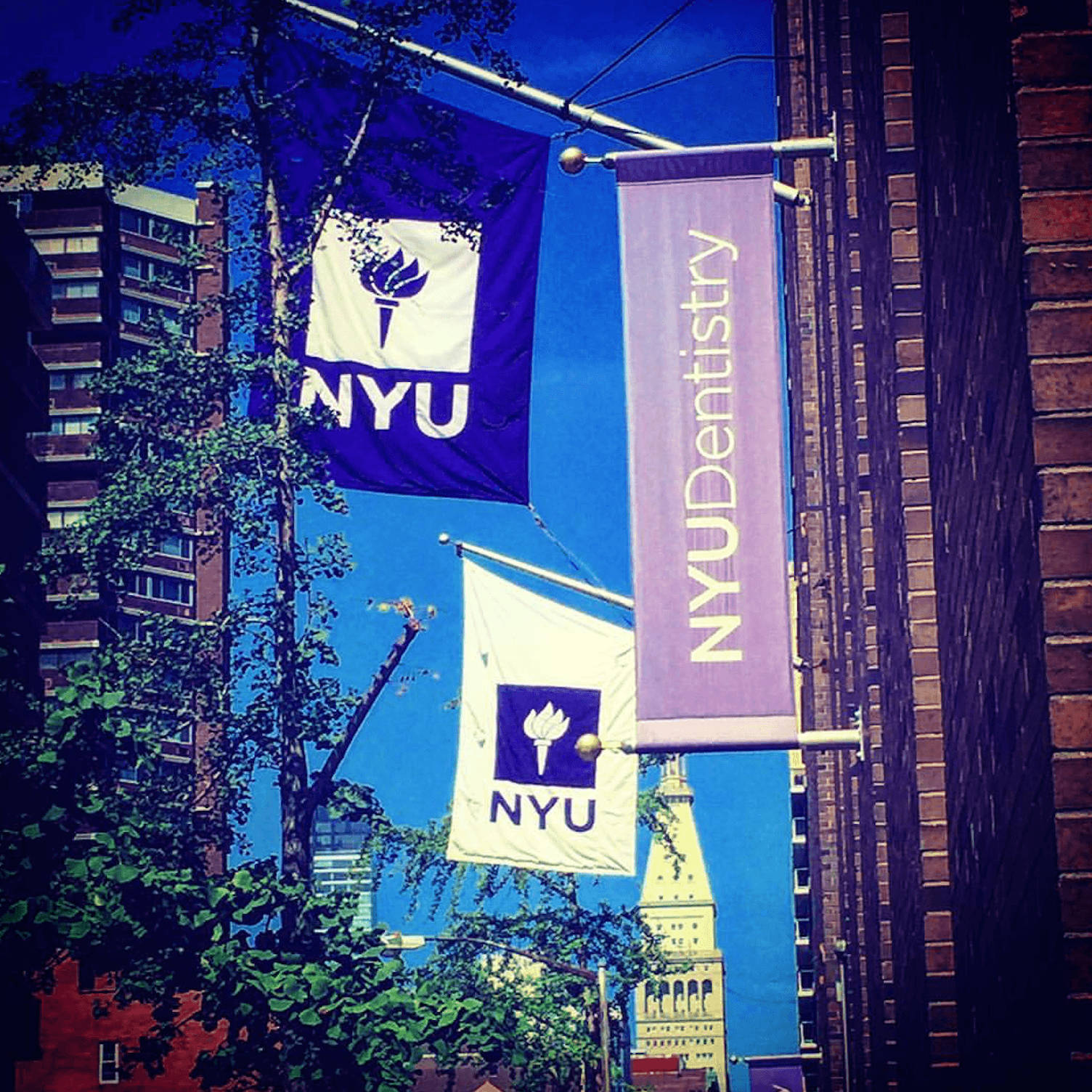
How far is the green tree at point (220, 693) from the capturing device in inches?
698

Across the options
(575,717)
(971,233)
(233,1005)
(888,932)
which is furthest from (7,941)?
(971,233)

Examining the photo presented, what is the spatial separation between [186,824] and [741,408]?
40.2 feet

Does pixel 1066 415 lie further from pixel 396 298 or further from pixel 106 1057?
pixel 106 1057

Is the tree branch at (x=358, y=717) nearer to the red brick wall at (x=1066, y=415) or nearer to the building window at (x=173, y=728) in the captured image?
the building window at (x=173, y=728)

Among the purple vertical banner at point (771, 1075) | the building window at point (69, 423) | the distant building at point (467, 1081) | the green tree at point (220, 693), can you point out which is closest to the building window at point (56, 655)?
the building window at point (69, 423)

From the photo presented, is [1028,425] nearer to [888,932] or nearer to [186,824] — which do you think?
[888,932]

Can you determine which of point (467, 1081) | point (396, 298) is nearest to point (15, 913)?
point (396, 298)

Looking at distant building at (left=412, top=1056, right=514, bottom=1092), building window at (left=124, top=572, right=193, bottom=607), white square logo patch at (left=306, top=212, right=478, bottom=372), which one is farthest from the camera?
building window at (left=124, top=572, right=193, bottom=607)

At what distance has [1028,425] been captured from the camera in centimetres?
521

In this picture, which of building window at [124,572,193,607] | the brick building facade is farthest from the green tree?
building window at [124,572,193,607]

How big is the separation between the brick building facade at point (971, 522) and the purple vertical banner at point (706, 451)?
73 cm

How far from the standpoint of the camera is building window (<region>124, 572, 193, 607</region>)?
10169 centimetres

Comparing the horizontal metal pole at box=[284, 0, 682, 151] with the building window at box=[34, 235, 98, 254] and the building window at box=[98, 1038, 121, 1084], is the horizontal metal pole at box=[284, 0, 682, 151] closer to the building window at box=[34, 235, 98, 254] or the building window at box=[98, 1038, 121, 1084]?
the building window at box=[98, 1038, 121, 1084]

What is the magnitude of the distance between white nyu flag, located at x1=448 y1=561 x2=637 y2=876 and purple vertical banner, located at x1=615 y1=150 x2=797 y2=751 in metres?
10.4
